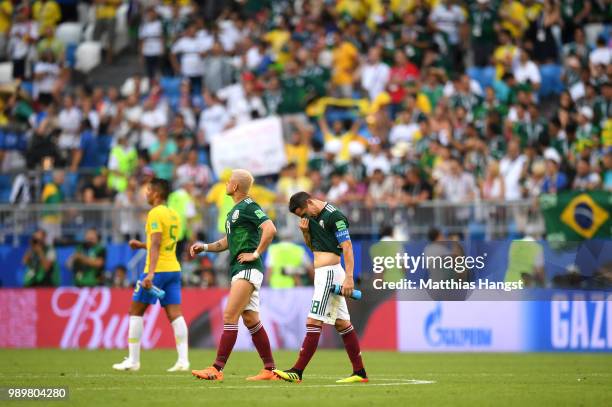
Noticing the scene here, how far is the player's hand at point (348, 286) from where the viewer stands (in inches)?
563

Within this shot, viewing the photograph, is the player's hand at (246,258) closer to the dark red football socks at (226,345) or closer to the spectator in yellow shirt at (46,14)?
the dark red football socks at (226,345)

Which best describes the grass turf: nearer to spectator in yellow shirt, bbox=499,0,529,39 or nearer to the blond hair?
the blond hair

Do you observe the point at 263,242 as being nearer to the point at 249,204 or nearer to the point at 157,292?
the point at 249,204

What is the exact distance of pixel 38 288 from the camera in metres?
25.5

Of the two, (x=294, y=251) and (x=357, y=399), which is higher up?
(x=294, y=251)

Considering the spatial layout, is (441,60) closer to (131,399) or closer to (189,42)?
(189,42)

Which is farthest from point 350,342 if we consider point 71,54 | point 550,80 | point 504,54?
point 71,54

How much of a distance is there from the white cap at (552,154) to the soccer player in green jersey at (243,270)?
420 inches

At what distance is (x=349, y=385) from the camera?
14375mm

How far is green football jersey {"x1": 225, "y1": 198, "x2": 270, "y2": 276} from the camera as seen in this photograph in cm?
1511

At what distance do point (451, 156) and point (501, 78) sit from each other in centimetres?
347

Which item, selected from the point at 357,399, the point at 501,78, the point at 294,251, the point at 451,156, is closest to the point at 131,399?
the point at 357,399

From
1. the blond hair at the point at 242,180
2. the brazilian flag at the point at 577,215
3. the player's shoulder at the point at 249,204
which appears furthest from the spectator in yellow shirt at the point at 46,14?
the player's shoulder at the point at 249,204

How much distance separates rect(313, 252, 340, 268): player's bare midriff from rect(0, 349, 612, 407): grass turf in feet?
4.43
